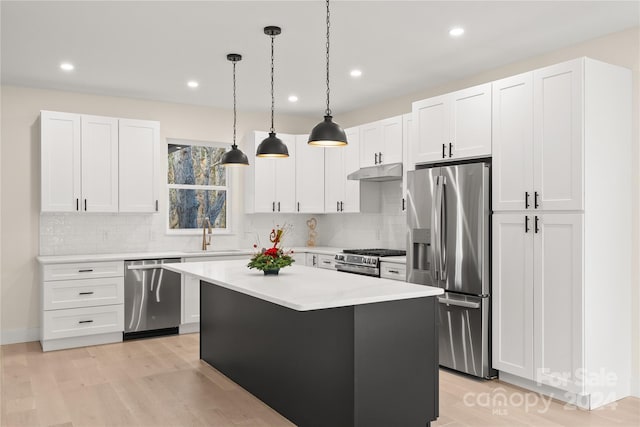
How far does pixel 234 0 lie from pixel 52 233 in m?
3.69

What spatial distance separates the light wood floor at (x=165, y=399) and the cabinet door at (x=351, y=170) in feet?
8.21

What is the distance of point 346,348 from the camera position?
2842 mm

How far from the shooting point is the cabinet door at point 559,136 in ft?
11.6

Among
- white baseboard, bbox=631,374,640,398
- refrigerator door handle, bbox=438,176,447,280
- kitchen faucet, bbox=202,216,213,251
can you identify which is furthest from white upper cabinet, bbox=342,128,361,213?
white baseboard, bbox=631,374,640,398

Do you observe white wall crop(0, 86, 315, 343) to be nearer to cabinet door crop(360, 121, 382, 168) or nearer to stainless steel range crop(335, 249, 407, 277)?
stainless steel range crop(335, 249, 407, 277)

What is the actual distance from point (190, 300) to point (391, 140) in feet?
9.66

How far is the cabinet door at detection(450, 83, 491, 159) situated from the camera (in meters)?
4.19

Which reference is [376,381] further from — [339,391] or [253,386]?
[253,386]

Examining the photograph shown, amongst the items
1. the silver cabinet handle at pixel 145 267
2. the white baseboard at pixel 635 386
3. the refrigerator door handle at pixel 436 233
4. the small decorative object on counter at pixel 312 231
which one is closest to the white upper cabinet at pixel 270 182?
the small decorative object on counter at pixel 312 231

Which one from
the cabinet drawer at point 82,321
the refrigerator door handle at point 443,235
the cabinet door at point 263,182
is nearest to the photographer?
the refrigerator door handle at point 443,235

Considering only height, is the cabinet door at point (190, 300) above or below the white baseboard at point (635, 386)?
above

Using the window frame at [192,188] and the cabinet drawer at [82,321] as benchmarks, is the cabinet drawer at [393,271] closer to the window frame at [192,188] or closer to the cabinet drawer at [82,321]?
the window frame at [192,188]

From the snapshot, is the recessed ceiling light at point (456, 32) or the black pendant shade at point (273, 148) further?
the black pendant shade at point (273, 148)

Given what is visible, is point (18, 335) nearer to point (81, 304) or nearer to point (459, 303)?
point (81, 304)
